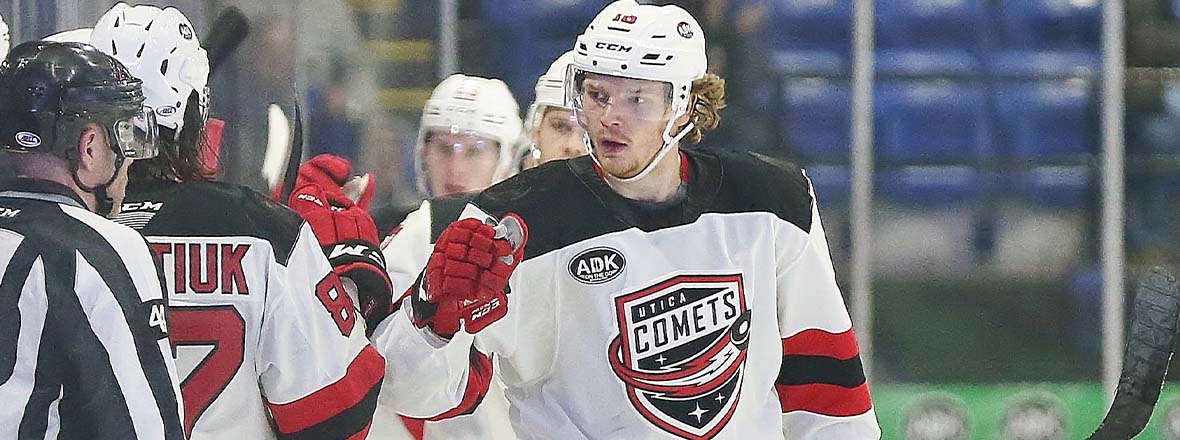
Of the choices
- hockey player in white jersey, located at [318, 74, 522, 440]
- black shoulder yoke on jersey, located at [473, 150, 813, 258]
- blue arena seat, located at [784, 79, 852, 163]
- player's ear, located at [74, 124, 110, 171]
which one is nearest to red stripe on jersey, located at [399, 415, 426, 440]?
hockey player in white jersey, located at [318, 74, 522, 440]

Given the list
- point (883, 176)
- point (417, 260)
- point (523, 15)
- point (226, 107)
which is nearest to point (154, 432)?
point (417, 260)

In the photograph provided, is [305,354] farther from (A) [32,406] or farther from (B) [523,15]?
(B) [523,15]

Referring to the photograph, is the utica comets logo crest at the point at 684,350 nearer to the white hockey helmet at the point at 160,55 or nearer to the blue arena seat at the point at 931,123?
the white hockey helmet at the point at 160,55

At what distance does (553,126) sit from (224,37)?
626mm

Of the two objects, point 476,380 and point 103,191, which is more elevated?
point 103,191

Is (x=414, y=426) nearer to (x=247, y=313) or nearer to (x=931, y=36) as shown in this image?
(x=247, y=313)

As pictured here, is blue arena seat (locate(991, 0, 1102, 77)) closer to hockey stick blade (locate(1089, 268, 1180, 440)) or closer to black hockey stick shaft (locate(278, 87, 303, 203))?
hockey stick blade (locate(1089, 268, 1180, 440))

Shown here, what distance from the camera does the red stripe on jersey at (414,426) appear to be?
2.71 meters

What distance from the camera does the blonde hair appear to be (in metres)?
2.23

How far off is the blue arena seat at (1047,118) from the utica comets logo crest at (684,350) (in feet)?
9.86

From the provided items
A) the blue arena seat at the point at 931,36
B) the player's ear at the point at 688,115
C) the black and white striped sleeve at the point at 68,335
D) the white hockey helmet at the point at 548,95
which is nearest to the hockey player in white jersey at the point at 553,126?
the white hockey helmet at the point at 548,95

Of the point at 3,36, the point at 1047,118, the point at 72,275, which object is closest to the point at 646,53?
the point at 72,275

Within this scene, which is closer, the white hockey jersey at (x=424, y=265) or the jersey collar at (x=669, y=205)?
the jersey collar at (x=669, y=205)

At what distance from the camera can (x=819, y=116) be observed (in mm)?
4762
